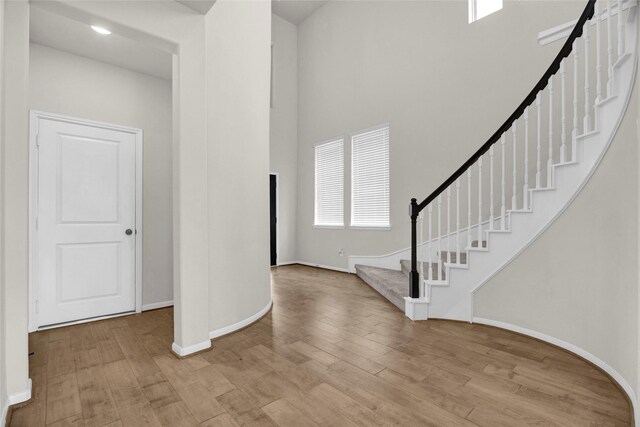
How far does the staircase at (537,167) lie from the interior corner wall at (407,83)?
17.7 inches

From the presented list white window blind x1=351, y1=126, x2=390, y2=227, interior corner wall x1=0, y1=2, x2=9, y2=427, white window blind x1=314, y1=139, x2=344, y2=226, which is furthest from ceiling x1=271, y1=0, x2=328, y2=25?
interior corner wall x1=0, y1=2, x2=9, y2=427

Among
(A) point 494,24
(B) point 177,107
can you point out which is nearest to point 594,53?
(A) point 494,24

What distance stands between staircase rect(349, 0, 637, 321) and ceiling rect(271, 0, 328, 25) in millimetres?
5006

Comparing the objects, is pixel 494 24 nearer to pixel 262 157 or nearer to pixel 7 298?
pixel 262 157

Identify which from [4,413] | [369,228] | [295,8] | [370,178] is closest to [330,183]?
[370,178]

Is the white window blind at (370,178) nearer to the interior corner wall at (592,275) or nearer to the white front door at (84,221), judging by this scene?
the interior corner wall at (592,275)

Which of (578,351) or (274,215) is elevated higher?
(274,215)

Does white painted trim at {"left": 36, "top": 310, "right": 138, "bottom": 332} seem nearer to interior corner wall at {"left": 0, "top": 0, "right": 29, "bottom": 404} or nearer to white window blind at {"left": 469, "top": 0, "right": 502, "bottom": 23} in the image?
interior corner wall at {"left": 0, "top": 0, "right": 29, "bottom": 404}

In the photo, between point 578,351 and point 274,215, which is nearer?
point 578,351

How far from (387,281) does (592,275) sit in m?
2.30

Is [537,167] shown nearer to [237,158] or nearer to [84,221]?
[237,158]

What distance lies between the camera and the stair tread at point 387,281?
372 cm

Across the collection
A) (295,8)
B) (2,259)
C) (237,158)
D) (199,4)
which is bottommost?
(2,259)

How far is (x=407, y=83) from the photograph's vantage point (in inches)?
200
